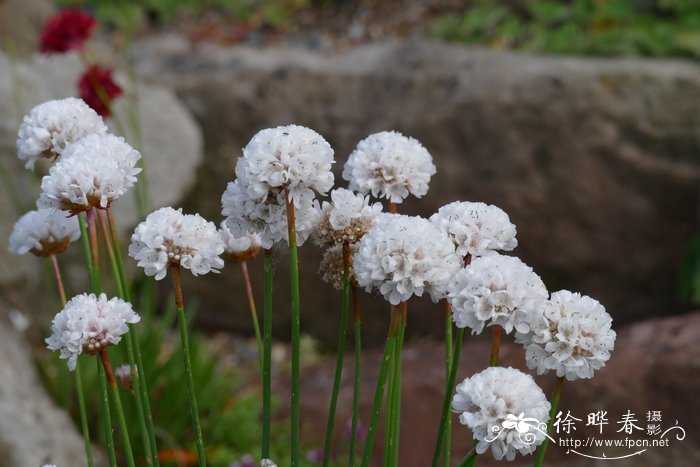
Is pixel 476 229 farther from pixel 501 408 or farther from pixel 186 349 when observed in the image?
pixel 186 349

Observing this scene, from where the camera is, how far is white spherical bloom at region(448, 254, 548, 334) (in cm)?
121

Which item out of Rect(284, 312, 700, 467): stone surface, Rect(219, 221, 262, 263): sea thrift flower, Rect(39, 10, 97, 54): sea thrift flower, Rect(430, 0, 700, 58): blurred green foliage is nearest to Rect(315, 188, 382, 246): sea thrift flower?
Rect(219, 221, 262, 263): sea thrift flower

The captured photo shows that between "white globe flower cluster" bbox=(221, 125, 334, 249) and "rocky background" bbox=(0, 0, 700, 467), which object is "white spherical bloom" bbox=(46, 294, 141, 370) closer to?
"white globe flower cluster" bbox=(221, 125, 334, 249)

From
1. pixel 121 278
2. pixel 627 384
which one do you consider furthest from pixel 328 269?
pixel 627 384

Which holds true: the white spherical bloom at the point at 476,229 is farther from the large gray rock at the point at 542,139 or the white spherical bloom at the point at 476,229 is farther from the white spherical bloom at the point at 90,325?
the large gray rock at the point at 542,139

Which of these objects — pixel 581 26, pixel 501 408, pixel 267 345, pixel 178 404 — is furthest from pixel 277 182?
pixel 581 26

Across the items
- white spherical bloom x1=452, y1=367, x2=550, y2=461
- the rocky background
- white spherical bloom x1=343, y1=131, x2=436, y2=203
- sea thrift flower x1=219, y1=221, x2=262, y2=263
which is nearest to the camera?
white spherical bloom x1=452, y1=367, x2=550, y2=461

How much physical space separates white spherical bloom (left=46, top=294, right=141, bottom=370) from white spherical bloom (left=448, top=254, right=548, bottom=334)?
0.50 metres

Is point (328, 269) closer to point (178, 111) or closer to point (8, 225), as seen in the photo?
point (8, 225)

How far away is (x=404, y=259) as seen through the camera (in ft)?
4.04

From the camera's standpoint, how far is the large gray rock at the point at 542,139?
4.43 metres

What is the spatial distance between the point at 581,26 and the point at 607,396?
9.09ft

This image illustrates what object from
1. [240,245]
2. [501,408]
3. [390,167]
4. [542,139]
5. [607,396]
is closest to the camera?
[501,408]

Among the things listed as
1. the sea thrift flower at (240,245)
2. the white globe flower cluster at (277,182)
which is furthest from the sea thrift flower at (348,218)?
the sea thrift flower at (240,245)
